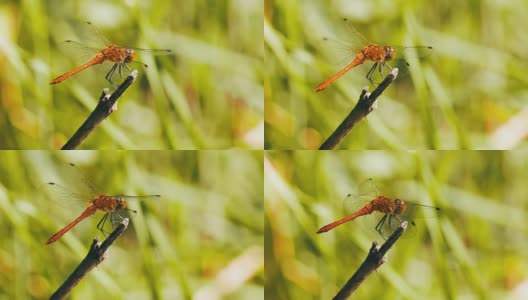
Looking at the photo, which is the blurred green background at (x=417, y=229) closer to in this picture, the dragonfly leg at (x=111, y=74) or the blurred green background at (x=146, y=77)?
the blurred green background at (x=146, y=77)

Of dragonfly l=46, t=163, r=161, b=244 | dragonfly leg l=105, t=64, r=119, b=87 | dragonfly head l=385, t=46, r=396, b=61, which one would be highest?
dragonfly head l=385, t=46, r=396, b=61

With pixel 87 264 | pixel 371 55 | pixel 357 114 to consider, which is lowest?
pixel 87 264

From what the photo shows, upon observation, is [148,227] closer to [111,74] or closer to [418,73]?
[111,74]

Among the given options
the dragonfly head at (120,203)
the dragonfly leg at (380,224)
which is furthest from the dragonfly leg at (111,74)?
the dragonfly leg at (380,224)

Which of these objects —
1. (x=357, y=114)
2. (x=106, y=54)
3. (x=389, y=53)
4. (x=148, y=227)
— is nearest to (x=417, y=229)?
(x=357, y=114)

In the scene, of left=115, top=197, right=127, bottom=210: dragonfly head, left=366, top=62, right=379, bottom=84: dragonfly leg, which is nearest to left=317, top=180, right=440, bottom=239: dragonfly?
left=366, top=62, right=379, bottom=84: dragonfly leg

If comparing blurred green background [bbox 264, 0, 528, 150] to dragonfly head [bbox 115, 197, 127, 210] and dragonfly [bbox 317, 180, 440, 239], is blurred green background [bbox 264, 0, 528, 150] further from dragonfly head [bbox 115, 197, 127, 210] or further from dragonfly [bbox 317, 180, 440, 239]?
dragonfly head [bbox 115, 197, 127, 210]

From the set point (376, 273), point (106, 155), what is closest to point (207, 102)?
point (106, 155)
